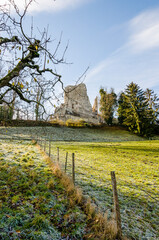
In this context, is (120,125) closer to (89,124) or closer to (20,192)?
Result: (89,124)

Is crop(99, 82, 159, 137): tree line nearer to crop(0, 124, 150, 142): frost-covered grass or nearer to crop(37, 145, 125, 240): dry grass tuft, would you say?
crop(0, 124, 150, 142): frost-covered grass

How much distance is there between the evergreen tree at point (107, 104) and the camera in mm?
45612

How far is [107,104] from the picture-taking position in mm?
46406

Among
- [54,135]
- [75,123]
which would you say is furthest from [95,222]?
[75,123]

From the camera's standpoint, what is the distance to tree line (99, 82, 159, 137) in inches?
1459

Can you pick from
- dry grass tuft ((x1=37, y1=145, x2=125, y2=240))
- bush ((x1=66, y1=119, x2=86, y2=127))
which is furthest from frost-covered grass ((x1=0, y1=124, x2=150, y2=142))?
dry grass tuft ((x1=37, y1=145, x2=125, y2=240))

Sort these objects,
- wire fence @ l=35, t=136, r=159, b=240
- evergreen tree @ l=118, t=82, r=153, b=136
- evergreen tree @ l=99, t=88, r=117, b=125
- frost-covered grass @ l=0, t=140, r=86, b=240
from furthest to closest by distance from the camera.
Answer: evergreen tree @ l=99, t=88, r=117, b=125 < evergreen tree @ l=118, t=82, r=153, b=136 < wire fence @ l=35, t=136, r=159, b=240 < frost-covered grass @ l=0, t=140, r=86, b=240

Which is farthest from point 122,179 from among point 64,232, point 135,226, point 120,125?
point 120,125

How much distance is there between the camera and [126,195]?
479cm

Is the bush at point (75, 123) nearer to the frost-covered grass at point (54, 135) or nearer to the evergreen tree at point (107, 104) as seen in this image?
the frost-covered grass at point (54, 135)

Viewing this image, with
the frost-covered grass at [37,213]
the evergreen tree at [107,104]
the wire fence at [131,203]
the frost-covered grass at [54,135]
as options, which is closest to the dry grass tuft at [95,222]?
the frost-covered grass at [37,213]

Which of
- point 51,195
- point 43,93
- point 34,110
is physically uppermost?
point 43,93

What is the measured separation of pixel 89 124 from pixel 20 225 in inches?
1553

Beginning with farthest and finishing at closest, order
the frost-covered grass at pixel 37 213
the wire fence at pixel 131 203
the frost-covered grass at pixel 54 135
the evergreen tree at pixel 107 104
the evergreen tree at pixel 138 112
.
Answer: the evergreen tree at pixel 107 104, the evergreen tree at pixel 138 112, the frost-covered grass at pixel 54 135, the wire fence at pixel 131 203, the frost-covered grass at pixel 37 213
